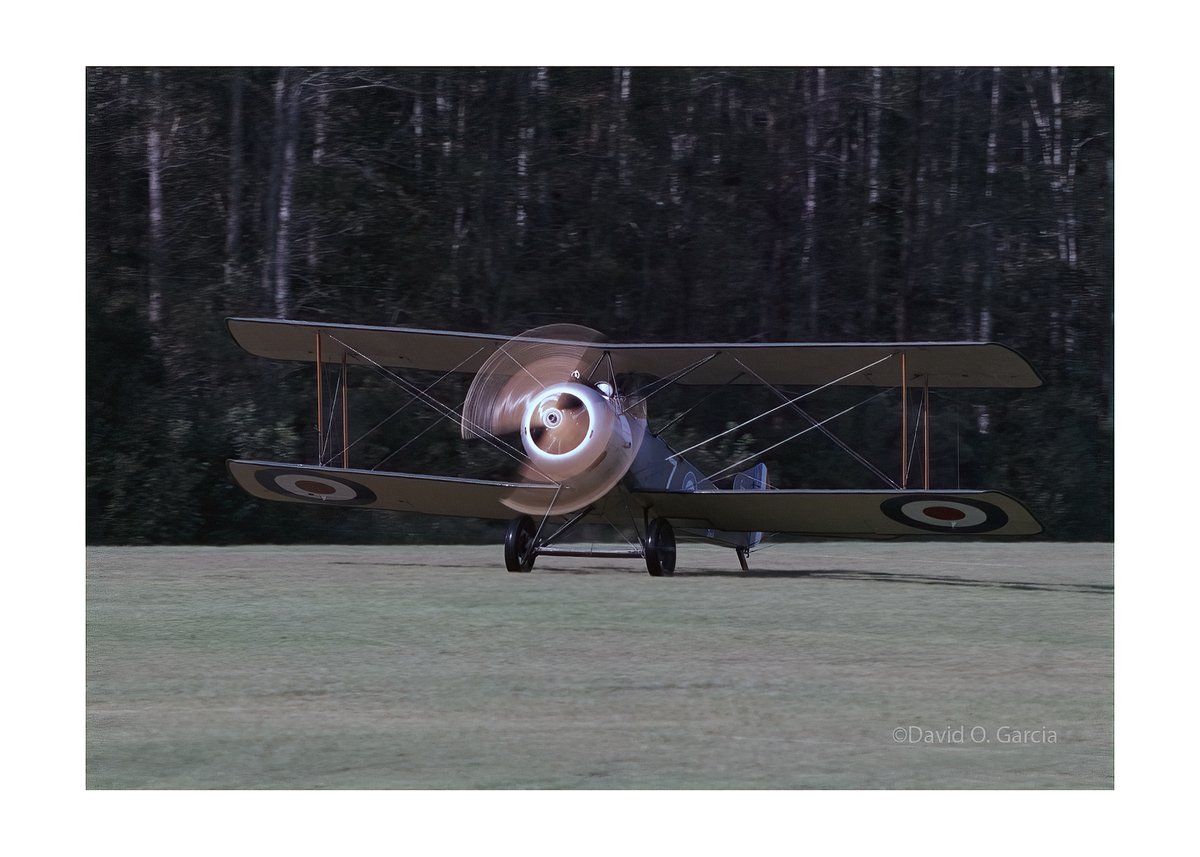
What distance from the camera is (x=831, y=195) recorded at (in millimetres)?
22188

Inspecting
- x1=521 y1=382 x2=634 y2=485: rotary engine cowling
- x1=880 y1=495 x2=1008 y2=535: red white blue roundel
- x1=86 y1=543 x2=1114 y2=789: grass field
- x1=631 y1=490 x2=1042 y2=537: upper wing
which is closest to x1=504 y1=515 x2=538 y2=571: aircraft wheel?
x1=86 y1=543 x2=1114 y2=789: grass field

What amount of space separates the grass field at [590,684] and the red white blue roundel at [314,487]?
1.10m

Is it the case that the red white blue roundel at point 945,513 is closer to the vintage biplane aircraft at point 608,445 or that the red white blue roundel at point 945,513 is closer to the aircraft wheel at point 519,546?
the vintage biplane aircraft at point 608,445

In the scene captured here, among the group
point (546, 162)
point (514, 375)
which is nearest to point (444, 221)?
point (546, 162)

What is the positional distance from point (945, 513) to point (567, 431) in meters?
2.99

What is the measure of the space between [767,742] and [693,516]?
20.5ft

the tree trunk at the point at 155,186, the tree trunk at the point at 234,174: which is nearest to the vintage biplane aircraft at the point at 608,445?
the tree trunk at the point at 155,186

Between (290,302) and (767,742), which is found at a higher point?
(290,302)

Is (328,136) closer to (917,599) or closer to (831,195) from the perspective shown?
(831,195)

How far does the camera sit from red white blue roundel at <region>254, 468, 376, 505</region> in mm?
11773

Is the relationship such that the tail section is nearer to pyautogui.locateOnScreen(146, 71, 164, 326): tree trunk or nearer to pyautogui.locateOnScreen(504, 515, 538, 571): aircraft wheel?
pyautogui.locateOnScreen(504, 515, 538, 571): aircraft wheel

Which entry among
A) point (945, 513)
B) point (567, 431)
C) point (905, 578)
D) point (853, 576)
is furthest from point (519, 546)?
point (945, 513)

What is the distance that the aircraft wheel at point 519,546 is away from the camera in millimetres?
11461

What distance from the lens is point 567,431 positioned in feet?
34.9
